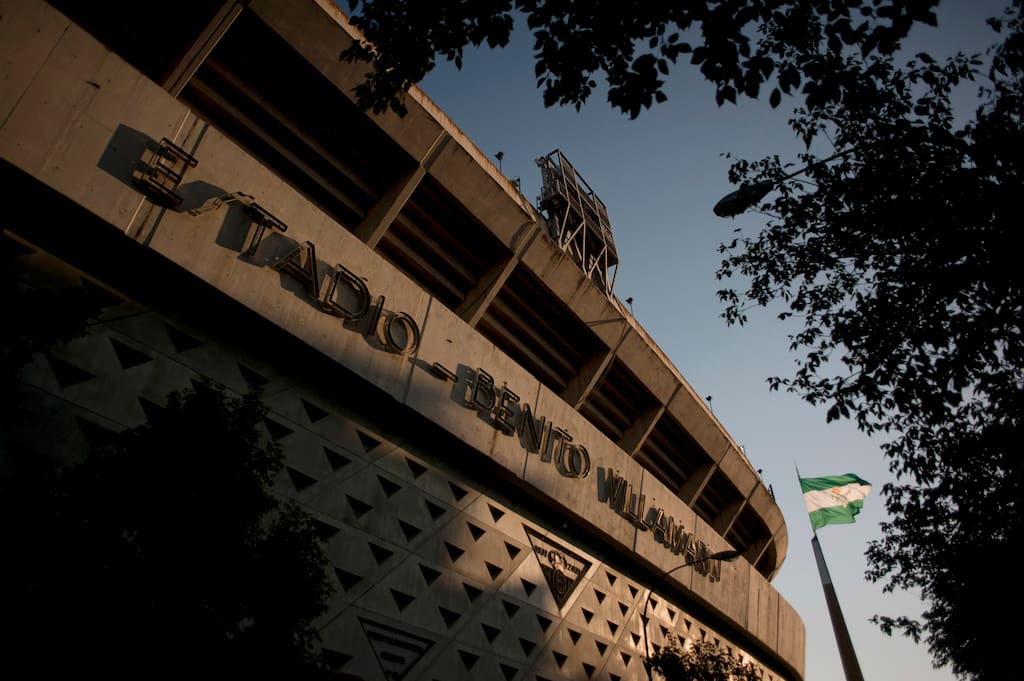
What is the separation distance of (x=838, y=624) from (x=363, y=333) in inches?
1274

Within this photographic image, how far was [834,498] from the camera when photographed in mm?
28875

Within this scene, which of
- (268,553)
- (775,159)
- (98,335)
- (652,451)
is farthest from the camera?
(652,451)

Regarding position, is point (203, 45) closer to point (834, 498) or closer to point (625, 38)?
point (625, 38)

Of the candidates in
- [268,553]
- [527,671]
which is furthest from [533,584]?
[268,553]

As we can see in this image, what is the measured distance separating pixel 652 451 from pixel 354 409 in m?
13.0

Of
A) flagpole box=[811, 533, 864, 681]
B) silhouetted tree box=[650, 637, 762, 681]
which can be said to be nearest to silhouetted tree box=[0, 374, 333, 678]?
silhouetted tree box=[650, 637, 762, 681]

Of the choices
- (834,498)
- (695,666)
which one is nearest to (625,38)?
(695,666)

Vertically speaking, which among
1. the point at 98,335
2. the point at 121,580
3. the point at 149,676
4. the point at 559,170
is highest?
the point at 559,170

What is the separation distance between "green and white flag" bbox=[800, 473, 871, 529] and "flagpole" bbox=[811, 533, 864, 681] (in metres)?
7.97

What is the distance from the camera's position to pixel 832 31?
7559 mm

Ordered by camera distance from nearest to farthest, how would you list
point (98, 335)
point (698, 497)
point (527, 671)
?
1. point (98, 335)
2. point (527, 671)
3. point (698, 497)

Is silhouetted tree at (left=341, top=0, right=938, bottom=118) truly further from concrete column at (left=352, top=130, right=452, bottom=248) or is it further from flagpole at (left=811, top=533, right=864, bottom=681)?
flagpole at (left=811, top=533, right=864, bottom=681)

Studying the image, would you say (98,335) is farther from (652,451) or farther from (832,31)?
(652,451)

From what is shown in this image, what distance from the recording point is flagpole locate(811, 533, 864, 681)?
3256 cm
